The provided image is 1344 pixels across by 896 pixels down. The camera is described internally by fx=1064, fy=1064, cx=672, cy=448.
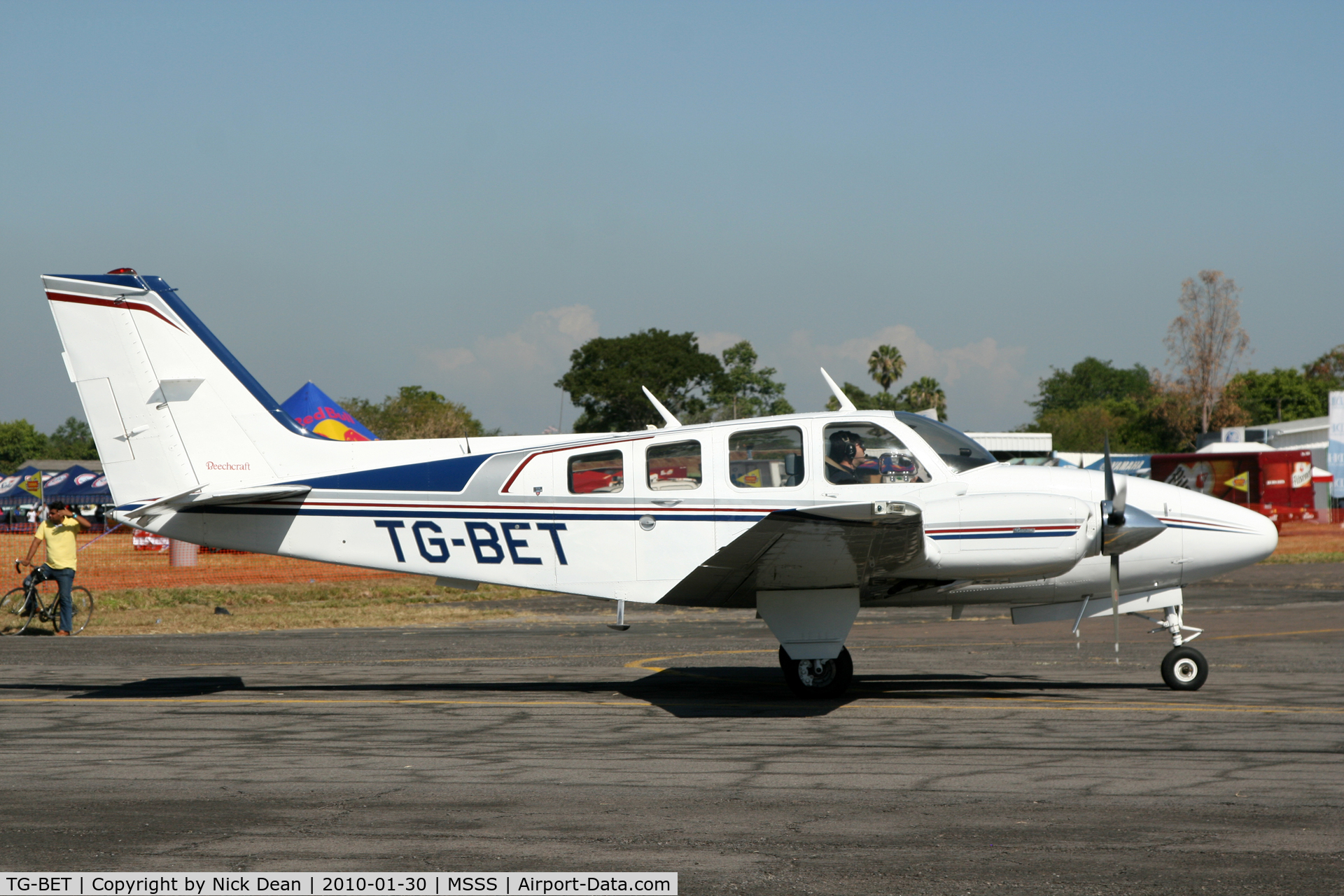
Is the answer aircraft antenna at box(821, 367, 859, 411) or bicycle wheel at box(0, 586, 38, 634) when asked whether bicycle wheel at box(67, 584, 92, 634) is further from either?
aircraft antenna at box(821, 367, 859, 411)

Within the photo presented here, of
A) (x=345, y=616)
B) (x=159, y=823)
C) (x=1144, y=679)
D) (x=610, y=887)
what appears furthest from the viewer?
(x=345, y=616)

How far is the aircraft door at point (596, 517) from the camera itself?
1012 cm

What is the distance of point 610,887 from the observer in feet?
15.6

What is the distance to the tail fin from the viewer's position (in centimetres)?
1055

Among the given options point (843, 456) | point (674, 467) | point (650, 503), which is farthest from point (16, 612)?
point (843, 456)

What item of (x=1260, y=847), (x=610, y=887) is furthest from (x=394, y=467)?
(x=1260, y=847)

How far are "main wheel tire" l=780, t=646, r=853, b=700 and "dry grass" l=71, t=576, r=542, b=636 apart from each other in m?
10.2

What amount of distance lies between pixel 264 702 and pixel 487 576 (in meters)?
2.50

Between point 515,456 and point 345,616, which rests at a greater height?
point 515,456

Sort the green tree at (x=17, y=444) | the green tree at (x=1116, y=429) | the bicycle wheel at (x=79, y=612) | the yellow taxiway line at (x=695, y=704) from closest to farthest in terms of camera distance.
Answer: the yellow taxiway line at (x=695, y=704) < the bicycle wheel at (x=79, y=612) < the green tree at (x=1116, y=429) < the green tree at (x=17, y=444)

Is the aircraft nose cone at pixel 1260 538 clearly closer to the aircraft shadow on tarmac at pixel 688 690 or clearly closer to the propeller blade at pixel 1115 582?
the propeller blade at pixel 1115 582

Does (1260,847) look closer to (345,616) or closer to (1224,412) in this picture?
Answer: (345,616)

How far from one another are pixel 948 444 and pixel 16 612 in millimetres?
14854
